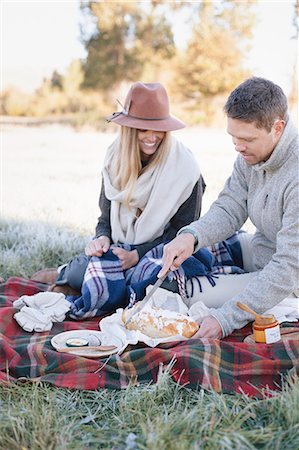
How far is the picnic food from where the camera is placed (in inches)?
103

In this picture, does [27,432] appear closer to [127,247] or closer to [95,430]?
[95,430]

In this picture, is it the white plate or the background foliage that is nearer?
the white plate

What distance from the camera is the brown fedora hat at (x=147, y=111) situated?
318cm

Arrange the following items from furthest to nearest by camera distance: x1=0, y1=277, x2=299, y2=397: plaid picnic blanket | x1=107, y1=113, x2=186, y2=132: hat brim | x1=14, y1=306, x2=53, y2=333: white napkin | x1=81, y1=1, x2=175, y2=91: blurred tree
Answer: x1=81, y1=1, x2=175, y2=91: blurred tree, x1=107, y1=113, x2=186, y2=132: hat brim, x1=14, y1=306, x2=53, y2=333: white napkin, x1=0, y1=277, x2=299, y2=397: plaid picnic blanket

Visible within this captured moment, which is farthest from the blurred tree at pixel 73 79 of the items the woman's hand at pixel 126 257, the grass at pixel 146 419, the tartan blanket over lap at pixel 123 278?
the grass at pixel 146 419

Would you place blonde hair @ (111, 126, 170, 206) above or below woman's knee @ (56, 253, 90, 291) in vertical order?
above

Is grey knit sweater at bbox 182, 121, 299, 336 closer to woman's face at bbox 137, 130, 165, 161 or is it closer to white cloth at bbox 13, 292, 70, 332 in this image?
woman's face at bbox 137, 130, 165, 161

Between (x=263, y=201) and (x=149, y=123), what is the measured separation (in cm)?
76

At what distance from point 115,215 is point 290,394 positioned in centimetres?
165

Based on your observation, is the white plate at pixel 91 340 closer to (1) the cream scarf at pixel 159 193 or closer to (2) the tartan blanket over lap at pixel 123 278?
(2) the tartan blanket over lap at pixel 123 278

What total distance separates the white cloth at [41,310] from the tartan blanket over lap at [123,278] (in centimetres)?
7

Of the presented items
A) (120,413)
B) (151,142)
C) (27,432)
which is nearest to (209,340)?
(120,413)

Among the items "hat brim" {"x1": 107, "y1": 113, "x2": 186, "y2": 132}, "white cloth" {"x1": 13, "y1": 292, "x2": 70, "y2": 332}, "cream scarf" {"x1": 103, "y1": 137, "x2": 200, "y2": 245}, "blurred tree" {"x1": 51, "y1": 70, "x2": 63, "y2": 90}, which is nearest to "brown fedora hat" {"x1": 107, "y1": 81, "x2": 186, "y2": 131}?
"hat brim" {"x1": 107, "y1": 113, "x2": 186, "y2": 132}

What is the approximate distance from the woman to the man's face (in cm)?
64
